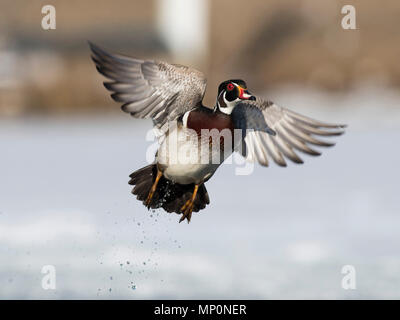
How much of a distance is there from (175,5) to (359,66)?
9.18ft

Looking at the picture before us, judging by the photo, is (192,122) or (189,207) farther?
(189,207)

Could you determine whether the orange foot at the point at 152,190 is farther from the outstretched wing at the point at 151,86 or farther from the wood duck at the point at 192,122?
the outstretched wing at the point at 151,86

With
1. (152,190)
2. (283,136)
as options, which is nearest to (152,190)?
(152,190)

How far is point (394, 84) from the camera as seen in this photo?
29.4 feet

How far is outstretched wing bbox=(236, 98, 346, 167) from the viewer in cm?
291

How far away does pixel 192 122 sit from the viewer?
2859 mm

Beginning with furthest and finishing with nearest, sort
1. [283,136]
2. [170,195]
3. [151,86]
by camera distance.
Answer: [170,195] → [283,136] → [151,86]

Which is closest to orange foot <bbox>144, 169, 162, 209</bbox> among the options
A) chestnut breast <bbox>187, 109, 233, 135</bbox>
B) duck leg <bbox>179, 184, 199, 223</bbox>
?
duck leg <bbox>179, 184, 199, 223</bbox>

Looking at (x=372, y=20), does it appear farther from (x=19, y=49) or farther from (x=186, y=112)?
(x=186, y=112)

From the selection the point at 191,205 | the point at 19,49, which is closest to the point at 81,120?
the point at 19,49

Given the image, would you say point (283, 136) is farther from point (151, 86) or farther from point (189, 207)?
point (151, 86)

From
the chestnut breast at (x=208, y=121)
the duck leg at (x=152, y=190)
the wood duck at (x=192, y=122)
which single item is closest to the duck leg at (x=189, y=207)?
the wood duck at (x=192, y=122)

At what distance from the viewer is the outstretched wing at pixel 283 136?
2.91 meters

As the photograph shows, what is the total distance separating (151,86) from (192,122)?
22cm
